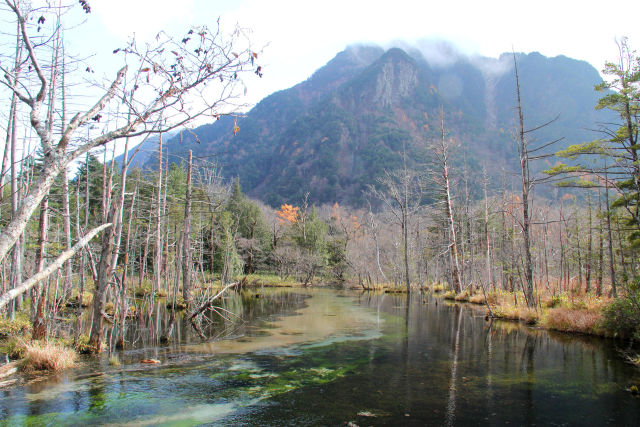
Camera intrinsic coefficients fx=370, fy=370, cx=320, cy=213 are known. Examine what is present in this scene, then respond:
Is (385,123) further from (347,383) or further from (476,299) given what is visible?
(347,383)

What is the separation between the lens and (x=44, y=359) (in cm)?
955

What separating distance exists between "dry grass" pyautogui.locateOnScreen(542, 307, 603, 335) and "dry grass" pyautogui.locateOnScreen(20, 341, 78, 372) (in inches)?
671

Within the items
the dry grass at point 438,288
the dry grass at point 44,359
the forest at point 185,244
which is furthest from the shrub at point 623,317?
the dry grass at point 438,288

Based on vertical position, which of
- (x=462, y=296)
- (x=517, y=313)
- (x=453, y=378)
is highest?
(x=453, y=378)

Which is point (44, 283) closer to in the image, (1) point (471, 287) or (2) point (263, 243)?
(1) point (471, 287)

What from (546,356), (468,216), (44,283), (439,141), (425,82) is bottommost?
(546,356)

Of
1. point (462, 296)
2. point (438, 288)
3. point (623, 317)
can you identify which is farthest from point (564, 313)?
point (438, 288)

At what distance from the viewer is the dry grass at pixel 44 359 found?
9461 millimetres

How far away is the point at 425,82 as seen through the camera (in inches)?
5822

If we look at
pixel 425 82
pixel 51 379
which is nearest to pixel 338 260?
pixel 51 379

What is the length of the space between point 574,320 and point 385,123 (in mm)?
114346

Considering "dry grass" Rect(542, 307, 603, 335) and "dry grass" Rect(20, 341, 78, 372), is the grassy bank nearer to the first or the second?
"dry grass" Rect(542, 307, 603, 335)

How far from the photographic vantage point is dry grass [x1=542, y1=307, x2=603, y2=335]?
1383 centimetres

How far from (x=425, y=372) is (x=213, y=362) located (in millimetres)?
5935
